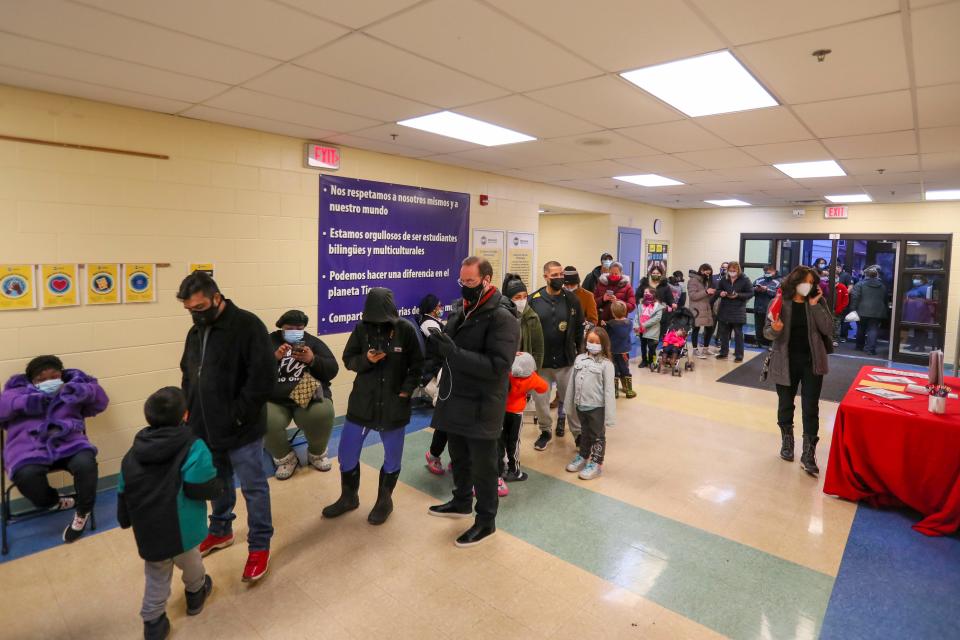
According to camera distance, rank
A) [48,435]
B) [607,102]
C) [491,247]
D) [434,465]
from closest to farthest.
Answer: [48,435]
[607,102]
[434,465]
[491,247]

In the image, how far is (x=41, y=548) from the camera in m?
2.88

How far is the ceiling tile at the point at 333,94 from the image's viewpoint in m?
2.91

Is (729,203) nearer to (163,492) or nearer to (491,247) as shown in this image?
(491,247)

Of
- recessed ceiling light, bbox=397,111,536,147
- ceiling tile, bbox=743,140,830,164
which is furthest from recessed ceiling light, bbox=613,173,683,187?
recessed ceiling light, bbox=397,111,536,147

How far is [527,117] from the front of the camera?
12.2 ft

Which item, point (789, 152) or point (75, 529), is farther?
point (789, 152)

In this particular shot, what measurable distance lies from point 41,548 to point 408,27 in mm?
3306

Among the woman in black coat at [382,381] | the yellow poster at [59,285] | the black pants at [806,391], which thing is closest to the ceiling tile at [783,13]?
the woman in black coat at [382,381]

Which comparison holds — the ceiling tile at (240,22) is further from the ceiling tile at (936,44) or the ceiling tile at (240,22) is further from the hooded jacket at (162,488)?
the ceiling tile at (936,44)

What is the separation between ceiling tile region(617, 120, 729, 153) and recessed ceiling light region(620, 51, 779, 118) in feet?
1.28

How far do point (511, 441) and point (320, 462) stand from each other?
145 cm

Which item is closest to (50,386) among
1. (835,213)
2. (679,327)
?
(679,327)

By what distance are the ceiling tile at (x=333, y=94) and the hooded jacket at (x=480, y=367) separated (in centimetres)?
148

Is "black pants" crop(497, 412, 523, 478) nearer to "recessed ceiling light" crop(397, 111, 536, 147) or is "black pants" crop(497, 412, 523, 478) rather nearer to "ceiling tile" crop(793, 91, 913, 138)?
"recessed ceiling light" crop(397, 111, 536, 147)
